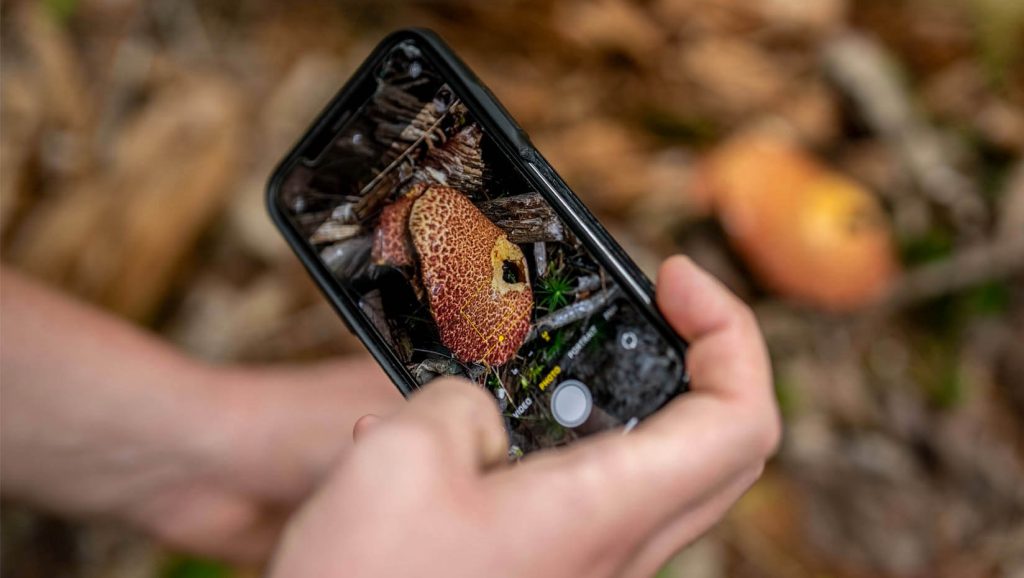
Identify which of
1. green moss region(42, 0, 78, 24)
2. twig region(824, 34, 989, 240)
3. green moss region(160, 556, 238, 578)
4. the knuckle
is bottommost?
twig region(824, 34, 989, 240)

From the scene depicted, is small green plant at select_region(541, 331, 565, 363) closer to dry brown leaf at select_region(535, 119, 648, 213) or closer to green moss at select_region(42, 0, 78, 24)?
dry brown leaf at select_region(535, 119, 648, 213)

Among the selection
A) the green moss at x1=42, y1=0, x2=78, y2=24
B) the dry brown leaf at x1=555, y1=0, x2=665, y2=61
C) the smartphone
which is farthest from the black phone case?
the green moss at x1=42, y1=0, x2=78, y2=24

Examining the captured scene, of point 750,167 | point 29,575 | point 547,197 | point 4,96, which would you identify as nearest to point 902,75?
point 750,167

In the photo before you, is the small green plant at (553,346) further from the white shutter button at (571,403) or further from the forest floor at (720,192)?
the forest floor at (720,192)

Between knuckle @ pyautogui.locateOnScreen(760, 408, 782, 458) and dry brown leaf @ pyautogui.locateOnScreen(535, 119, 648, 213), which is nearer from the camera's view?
knuckle @ pyautogui.locateOnScreen(760, 408, 782, 458)

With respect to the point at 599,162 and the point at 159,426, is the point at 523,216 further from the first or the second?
the point at 599,162

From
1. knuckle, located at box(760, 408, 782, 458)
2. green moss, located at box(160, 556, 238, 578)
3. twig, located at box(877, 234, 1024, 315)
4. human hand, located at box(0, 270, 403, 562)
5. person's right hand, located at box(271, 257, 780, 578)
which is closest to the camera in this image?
person's right hand, located at box(271, 257, 780, 578)

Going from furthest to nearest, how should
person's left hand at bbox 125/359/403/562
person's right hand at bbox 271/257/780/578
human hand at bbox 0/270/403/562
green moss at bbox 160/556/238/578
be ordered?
1. green moss at bbox 160/556/238/578
2. person's left hand at bbox 125/359/403/562
3. human hand at bbox 0/270/403/562
4. person's right hand at bbox 271/257/780/578

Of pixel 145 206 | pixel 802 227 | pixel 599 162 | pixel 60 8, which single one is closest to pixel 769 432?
pixel 802 227

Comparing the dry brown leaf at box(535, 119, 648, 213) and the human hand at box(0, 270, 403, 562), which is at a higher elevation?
the human hand at box(0, 270, 403, 562)

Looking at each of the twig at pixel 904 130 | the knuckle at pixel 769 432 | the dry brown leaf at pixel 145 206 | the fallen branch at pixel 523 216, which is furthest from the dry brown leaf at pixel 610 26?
the knuckle at pixel 769 432
